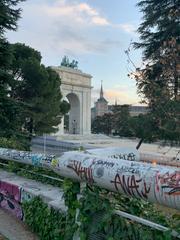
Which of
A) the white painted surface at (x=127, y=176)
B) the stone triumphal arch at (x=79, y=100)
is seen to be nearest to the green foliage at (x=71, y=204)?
the white painted surface at (x=127, y=176)

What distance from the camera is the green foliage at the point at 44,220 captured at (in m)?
3.82

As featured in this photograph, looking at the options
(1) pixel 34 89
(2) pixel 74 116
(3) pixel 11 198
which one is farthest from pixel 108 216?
(2) pixel 74 116

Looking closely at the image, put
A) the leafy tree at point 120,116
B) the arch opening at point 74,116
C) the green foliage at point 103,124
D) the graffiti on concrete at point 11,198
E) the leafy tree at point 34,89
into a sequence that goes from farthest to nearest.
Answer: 1. the green foliage at point 103,124
2. the leafy tree at point 120,116
3. the arch opening at point 74,116
4. the leafy tree at point 34,89
5. the graffiti on concrete at point 11,198

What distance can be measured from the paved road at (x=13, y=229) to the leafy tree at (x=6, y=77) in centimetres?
847

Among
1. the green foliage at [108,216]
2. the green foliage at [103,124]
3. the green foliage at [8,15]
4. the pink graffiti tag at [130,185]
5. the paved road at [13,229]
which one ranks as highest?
the green foliage at [8,15]

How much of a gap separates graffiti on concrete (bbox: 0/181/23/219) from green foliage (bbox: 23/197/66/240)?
0.99 feet

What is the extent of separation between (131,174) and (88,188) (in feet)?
2.49

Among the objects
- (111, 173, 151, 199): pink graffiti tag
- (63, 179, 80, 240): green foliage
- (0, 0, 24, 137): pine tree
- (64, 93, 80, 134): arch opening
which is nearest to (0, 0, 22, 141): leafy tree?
(0, 0, 24, 137): pine tree

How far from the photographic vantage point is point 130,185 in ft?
8.46

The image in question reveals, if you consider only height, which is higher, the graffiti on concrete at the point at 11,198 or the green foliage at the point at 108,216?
the green foliage at the point at 108,216

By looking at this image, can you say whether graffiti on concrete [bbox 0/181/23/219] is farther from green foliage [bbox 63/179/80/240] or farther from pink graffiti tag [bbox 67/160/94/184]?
pink graffiti tag [bbox 67/160/94/184]

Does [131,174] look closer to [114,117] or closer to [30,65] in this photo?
[30,65]

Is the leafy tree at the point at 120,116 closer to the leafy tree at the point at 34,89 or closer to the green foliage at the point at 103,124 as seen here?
the green foliage at the point at 103,124

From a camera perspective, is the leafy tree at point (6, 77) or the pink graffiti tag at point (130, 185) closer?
the pink graffiti tag at point (130, 185)
